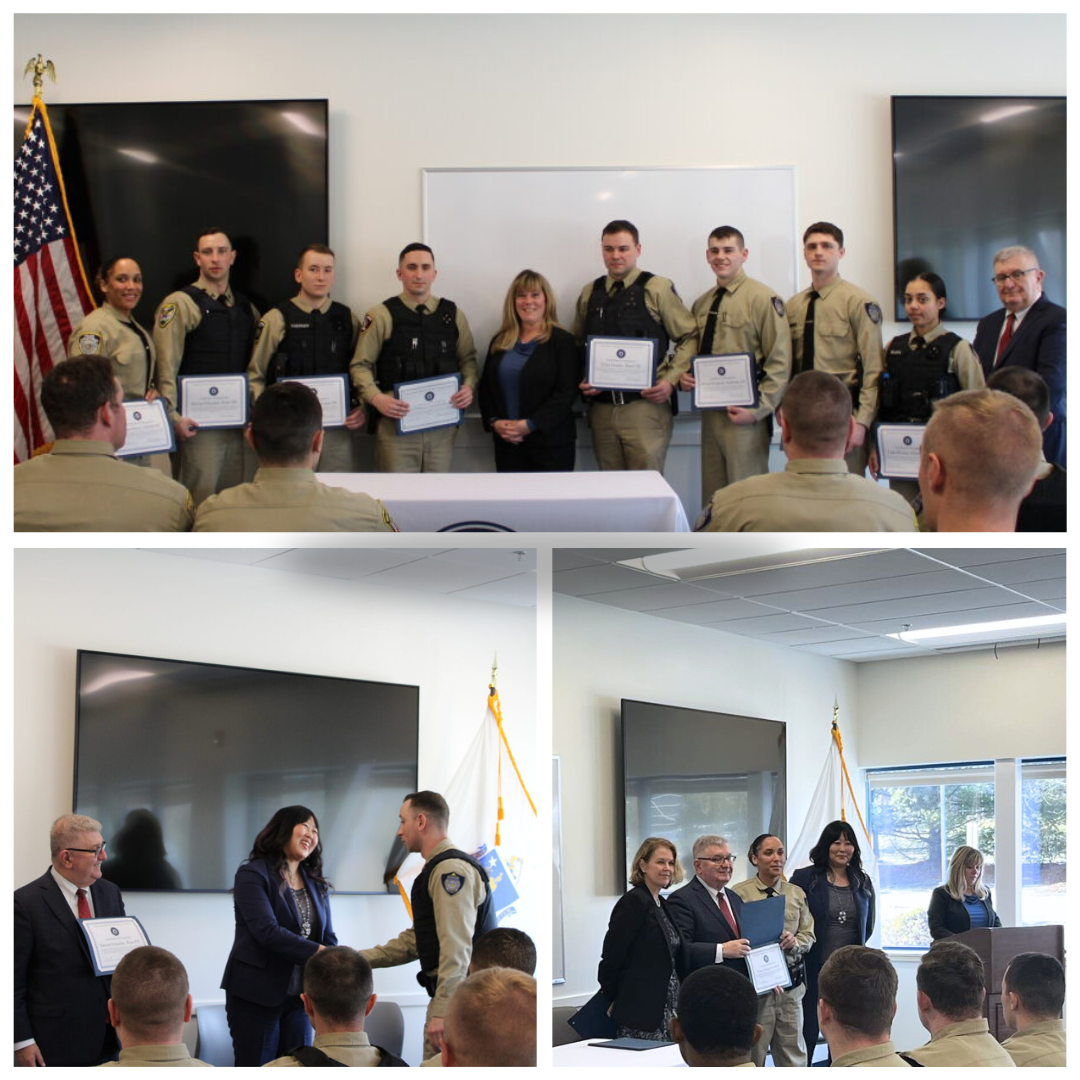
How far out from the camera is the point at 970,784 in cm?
241

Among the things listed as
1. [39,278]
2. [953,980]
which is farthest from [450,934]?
[39,278]

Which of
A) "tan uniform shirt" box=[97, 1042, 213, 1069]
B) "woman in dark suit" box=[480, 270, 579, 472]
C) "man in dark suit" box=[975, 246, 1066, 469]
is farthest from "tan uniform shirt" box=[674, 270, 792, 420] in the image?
"tan uniform shirt" box=[97, 1042, 213, 1069]

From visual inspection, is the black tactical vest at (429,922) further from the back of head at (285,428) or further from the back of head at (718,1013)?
the back of head at (285,428)

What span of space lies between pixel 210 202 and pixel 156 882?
15.2ft

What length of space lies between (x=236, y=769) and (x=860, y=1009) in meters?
1.16

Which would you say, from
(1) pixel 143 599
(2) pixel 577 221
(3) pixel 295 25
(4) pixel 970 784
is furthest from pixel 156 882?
(3) pixel 295 25

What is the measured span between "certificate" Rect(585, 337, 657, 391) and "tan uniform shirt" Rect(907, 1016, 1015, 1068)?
3.70 meters

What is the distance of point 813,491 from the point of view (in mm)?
2777

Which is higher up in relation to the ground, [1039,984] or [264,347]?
[264,347]

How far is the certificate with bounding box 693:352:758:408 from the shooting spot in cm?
555

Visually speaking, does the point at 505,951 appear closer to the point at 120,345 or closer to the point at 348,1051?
the point at 348,1051
